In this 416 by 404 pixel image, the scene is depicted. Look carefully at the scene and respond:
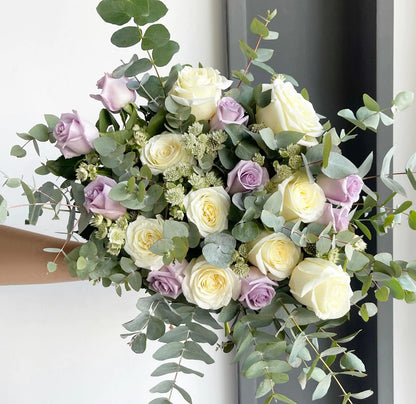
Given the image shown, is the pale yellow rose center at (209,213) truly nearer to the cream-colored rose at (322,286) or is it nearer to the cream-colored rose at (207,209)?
the cream-colored rose at (207,209)

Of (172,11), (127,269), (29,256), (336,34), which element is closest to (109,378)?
(29,256)

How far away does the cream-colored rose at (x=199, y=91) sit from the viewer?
2.03 feet

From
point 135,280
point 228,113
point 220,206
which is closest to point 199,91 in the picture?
point 228,113

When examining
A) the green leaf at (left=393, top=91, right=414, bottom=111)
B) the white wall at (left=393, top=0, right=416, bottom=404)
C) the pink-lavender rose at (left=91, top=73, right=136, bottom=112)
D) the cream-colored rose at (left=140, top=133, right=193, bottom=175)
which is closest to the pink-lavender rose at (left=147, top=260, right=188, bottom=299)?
the cream-colored rose at (left=140, top=133, right=193, bottom=175)

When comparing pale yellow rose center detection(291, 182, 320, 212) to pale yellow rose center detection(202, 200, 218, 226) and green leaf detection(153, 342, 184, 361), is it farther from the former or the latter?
green leaf detection(153, 342, 184, 361)

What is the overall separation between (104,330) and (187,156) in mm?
580

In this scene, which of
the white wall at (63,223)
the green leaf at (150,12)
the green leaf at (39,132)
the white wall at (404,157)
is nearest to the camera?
the green leaf at (150,12)

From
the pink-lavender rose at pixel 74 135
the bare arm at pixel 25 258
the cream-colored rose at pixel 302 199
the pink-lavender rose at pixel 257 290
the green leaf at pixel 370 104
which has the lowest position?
the pink-lavender rose at pixel 257 290

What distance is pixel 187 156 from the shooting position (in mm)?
623

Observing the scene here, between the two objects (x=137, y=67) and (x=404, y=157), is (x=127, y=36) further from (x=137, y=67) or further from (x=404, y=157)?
(x=404, y=157)

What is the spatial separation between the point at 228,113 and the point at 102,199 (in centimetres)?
19

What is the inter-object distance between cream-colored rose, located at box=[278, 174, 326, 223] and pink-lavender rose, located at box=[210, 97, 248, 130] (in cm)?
10

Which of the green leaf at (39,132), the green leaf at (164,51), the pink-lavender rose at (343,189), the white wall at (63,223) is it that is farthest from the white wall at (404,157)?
the green leaf at (39,132)

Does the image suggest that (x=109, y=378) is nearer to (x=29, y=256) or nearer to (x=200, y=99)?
(x=29, y=256)
